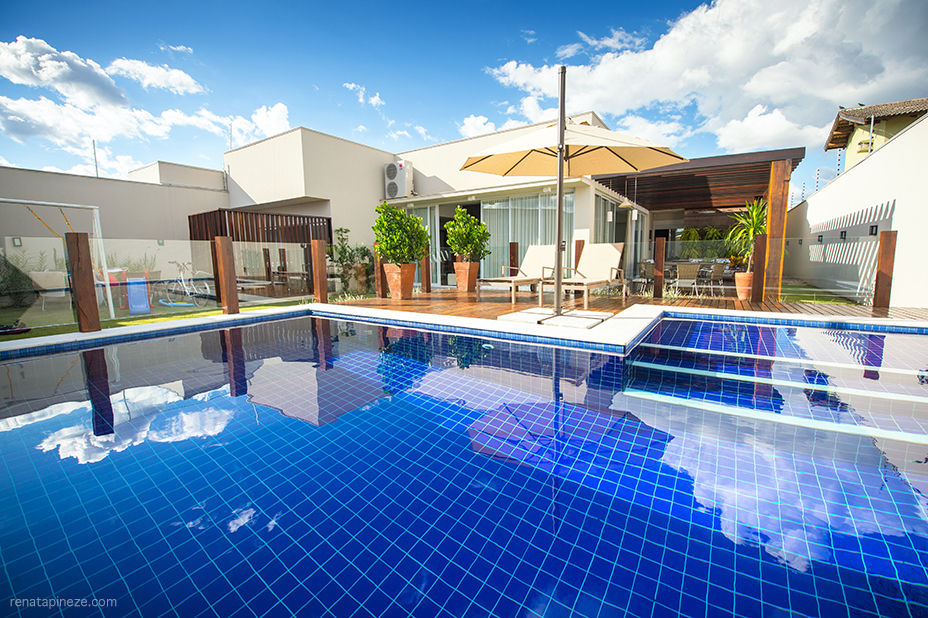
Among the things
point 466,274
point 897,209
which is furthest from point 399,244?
point 897,209

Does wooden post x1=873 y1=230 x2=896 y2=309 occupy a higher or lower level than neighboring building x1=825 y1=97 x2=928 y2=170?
lower

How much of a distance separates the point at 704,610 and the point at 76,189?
17523 millimetres

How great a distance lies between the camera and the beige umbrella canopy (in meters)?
4.93

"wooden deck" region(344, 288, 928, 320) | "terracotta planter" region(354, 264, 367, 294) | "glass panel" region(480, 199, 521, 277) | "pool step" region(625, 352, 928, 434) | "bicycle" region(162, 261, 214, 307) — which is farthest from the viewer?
"terracotta planter" region(354, 264, 367, 294)

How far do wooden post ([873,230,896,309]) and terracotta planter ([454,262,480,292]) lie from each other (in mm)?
7260

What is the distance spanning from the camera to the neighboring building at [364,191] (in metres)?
10.3

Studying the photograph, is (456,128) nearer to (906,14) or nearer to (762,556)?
(906,14)

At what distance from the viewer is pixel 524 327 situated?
543 centimetres

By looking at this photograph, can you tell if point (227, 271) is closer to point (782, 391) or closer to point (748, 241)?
point (782, 391)

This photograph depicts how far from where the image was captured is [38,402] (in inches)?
147

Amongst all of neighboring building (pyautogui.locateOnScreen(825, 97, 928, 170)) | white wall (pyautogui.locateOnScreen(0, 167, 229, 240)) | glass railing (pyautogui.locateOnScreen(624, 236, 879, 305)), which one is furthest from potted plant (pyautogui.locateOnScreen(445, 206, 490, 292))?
neighboring building (pyautogui.locateOnScreen(825, 97, 928, 170))

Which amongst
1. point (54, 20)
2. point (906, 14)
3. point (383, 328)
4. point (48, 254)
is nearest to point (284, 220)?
point (48, 254)

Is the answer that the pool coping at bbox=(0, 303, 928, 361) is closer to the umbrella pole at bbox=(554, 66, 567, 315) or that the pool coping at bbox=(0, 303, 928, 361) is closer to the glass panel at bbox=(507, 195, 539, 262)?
the umbrella pole at bbox=(554, 66, 567, 315)

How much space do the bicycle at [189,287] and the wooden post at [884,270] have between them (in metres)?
13.4
